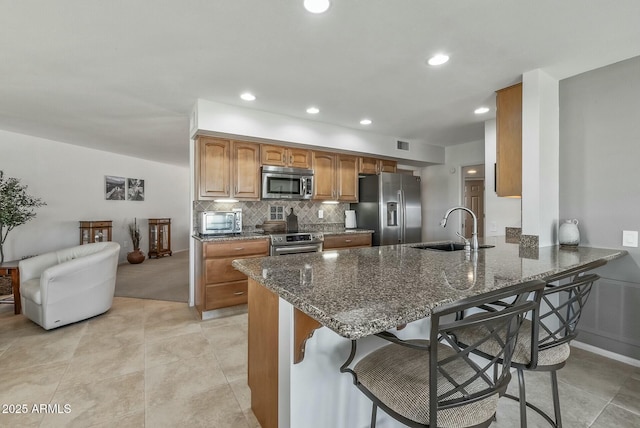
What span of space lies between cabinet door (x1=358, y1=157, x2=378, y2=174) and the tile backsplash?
64cm

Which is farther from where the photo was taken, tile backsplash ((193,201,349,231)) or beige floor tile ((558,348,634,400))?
tile backsplash ((193,201,349,231))

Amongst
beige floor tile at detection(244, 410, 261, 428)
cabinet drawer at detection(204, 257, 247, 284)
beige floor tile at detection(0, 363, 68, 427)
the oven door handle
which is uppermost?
the oven door handle

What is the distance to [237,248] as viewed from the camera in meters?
3.30

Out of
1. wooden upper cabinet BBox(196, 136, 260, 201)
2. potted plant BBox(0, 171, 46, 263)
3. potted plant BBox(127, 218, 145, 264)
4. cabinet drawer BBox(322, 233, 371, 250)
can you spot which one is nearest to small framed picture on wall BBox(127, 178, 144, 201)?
potted plant BBox(127, 218, 145, 264)

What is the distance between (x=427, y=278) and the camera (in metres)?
1.24

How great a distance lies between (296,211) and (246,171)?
1063 millimetres

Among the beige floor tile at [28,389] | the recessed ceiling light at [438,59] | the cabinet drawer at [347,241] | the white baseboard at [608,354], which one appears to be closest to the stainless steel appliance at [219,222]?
the cabinet drawer at [347,241]

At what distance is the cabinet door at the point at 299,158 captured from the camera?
3961 millimetres

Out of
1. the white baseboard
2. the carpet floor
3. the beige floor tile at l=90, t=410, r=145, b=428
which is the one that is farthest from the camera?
the carpet floor

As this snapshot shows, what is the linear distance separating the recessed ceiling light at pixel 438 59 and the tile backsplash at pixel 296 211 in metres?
2.66

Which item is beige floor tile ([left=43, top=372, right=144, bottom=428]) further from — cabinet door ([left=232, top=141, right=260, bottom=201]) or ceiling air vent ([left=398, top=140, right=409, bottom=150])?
ceiling air vent ([left=398, top=140, right=409, bottom=150])

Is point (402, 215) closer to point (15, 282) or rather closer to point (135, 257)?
point (15, 282)

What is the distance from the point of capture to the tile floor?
1670 millimetres

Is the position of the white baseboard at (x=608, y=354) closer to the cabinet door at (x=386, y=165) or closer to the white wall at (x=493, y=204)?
the white wall at (x=493, y=204)
